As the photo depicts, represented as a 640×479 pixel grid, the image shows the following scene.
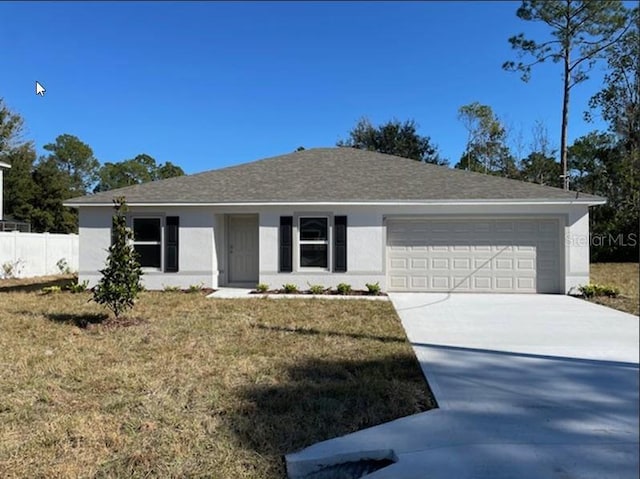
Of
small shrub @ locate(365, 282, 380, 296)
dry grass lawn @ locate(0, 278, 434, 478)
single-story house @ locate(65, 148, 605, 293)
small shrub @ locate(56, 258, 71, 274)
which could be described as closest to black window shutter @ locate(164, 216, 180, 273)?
single-story house @ locate(65, 148, 605, 293)

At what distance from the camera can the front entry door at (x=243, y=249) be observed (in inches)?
524

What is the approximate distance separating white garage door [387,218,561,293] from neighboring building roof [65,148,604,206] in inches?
27.6

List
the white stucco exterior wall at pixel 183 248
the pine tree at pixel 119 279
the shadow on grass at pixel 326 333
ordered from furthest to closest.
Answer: the white stucco exterior wall at pixel 183 248 → the pine tree at pixel 119 279 → the shadow on grass at pixel 326 333

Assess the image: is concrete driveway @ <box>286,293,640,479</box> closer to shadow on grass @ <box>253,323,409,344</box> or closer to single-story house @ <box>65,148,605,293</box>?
shadow on grass @ <box>253,323,409,344</box>

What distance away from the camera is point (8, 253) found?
55.6 feet

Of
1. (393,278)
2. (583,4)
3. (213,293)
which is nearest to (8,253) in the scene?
(213,293)

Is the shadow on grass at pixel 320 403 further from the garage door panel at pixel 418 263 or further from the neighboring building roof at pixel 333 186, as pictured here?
the neighboring building roof at pixel 333 186

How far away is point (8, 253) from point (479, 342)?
1725 cm

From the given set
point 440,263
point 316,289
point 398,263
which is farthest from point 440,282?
point 316,289

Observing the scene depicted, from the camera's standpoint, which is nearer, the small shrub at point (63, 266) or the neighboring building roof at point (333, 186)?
the neighboring building roof at point (333, 186)

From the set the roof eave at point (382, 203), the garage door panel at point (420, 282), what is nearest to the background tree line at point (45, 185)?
the roof eave at point (382, 203)

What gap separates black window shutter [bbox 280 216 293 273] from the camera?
12.1 metres

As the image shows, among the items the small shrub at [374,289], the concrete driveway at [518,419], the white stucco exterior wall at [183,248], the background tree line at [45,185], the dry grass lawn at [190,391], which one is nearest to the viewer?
the concrete driveway at [518,419]

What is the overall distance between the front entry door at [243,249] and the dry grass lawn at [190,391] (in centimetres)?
549
